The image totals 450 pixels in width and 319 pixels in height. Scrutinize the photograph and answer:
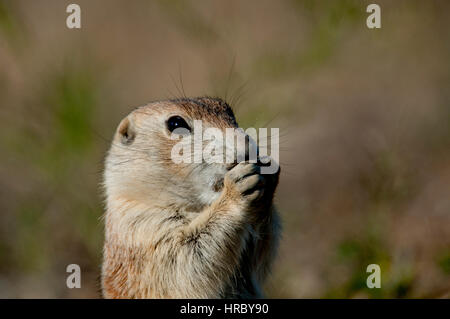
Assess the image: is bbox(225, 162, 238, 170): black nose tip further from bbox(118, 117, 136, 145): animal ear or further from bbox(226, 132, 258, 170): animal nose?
bbox(118, 117, 136, 145): animal ear

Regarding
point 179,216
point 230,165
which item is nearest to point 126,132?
point 179,216

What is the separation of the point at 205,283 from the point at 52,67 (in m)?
3.16

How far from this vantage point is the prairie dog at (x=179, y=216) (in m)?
3.32

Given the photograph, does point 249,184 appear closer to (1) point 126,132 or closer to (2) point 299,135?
(1) point 126,132

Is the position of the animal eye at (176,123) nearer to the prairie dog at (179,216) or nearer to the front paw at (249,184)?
the prairie dog at (179,216)

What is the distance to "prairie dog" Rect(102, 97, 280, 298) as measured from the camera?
3321mm

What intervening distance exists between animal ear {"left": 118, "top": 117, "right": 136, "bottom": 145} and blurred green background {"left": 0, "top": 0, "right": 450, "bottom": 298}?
1.95 feet

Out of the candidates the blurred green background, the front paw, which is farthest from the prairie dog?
the blurred green background

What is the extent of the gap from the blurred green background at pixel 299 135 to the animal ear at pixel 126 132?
1.95 ft

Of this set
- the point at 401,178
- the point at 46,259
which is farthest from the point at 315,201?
the point at 46,259

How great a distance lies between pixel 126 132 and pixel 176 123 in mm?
442

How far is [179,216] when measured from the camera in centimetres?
349

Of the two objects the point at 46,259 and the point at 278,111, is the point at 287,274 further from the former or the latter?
the point at 46,259
